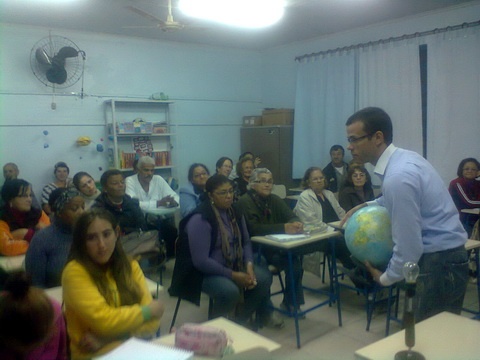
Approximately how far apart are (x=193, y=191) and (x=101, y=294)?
299 cm

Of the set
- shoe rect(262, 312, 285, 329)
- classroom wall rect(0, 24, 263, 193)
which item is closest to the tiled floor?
shoe rect(262, 312, 285, 329)

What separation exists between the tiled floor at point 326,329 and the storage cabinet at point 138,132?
8.72 ft

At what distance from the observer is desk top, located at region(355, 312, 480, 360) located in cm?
153

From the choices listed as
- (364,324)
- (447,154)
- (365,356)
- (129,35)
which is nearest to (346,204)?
(364,324)

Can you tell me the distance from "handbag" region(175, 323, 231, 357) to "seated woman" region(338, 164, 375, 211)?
316 cm

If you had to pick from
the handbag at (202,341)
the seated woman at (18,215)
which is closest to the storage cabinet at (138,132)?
the seated woman at (18,215)

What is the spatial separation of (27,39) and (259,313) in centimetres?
453

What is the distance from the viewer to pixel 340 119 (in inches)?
257

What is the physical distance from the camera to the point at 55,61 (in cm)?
568

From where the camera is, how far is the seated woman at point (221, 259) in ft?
10.0

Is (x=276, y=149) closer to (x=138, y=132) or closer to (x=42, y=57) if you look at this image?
(x=138, y=132)

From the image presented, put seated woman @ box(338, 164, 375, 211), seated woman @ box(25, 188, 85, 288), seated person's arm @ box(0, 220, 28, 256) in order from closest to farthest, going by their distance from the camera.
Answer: seated woman @ box(25, 188, 85, 288) → seated person's arm @ box(0, 220, 28, 256) → seated woman @ box(338, 164, 375, 211)

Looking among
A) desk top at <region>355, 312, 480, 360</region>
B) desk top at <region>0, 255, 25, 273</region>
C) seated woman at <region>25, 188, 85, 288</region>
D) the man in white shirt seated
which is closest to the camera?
desk top at <region>355, 312, 480, 360</region>

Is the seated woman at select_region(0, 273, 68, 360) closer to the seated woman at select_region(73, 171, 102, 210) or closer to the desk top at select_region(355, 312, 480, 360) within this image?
the desk top at select_region(355, 312, 480, 360)
